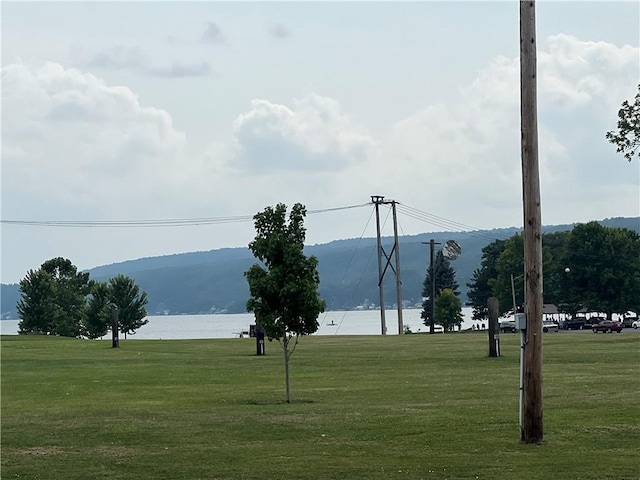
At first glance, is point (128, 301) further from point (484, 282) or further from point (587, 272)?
point (587, 272)

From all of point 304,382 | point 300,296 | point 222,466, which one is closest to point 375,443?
point 222,466

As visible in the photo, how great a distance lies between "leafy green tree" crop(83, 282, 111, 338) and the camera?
12706 centimetres

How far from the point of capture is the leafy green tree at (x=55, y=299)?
115 m

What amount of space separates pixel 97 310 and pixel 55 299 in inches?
325

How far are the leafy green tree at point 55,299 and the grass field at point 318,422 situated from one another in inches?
3034

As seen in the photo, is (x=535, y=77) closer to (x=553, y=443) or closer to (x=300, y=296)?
(x=553, y=443)

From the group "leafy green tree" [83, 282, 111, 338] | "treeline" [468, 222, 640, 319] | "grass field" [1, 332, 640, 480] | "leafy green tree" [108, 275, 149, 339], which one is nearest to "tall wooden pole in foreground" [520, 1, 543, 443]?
"grass field" [1, 332, 640, 480]

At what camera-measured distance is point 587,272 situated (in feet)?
391

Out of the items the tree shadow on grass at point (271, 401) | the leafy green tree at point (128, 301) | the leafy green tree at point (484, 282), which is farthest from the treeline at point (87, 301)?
the tree shadow on grass at point (271, 401)

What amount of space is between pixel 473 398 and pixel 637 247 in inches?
3853

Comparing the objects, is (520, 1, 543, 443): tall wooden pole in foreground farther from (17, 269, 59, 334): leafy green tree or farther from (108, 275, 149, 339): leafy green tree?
(108, 275, 149, 339): leafy green tree

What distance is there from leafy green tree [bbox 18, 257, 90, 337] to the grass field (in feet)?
253

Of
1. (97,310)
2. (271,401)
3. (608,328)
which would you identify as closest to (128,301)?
(97,310)

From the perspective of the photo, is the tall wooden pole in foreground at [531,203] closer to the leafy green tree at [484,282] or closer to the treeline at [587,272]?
the treeline at [587,272]
